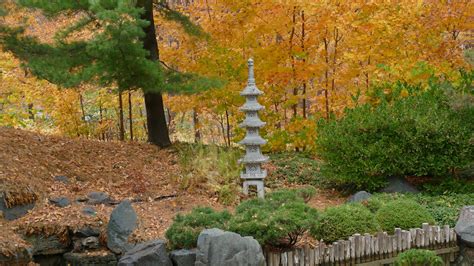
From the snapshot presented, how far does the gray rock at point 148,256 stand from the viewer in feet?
21.7

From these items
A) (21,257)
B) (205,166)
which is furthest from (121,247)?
(205,166)

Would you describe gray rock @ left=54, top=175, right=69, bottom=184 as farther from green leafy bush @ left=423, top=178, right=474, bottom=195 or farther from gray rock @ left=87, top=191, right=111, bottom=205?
green leafy bush @ left=423, top=178, right=474, bottom=195

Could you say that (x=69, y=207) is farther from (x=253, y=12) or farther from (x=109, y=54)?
(x=253, y=12)

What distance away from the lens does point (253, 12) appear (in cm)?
1241

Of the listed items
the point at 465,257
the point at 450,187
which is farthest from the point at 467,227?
the point at 450,187

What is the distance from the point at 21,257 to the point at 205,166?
373 cm

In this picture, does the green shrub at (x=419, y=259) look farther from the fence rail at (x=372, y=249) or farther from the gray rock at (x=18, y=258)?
the gray rock at (x=18, y=258)

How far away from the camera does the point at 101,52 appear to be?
8766mm

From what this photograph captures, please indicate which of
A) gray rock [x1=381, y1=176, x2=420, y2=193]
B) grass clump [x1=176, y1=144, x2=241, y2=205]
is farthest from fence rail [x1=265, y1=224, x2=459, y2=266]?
grass clump [x1=176, y1=144, x2=241, y2=205]

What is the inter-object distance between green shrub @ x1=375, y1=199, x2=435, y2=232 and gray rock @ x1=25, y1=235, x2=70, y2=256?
4293mm

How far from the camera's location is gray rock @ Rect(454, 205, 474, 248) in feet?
25.6

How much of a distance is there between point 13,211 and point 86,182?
1.63 m

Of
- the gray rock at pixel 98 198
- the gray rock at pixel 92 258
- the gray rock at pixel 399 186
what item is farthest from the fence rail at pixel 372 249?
the gray rock at pixel 98 198

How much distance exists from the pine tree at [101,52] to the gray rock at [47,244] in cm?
236
